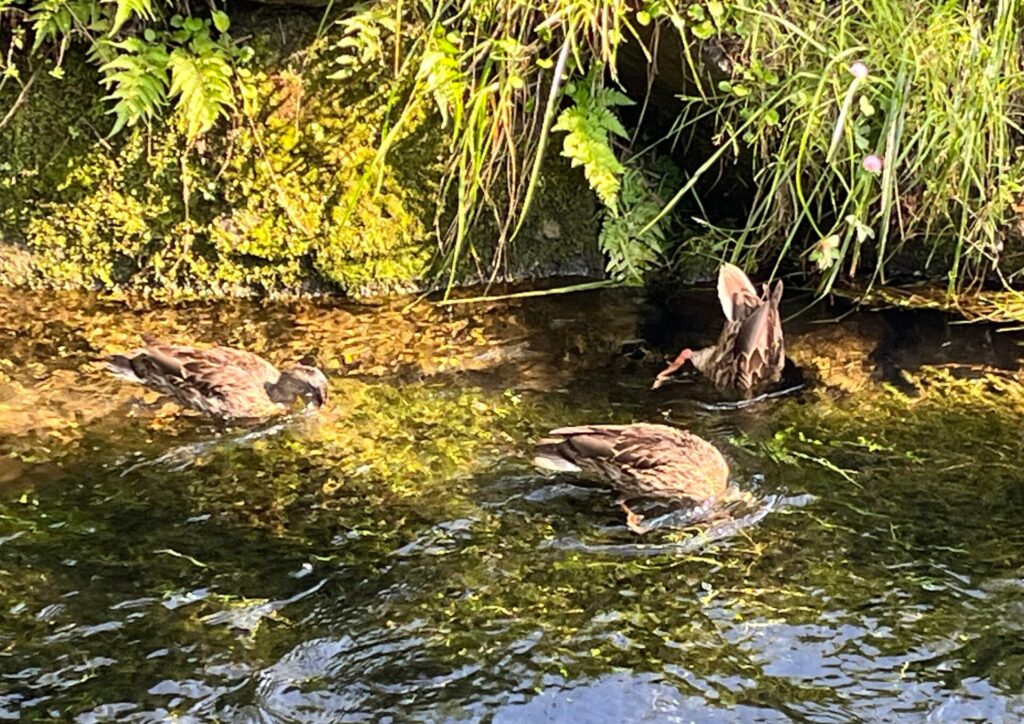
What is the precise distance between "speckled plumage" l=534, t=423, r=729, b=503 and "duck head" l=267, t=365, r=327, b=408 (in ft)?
3.46

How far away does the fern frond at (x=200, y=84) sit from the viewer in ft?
17.7

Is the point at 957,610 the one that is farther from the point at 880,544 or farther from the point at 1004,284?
the point at 1004,284

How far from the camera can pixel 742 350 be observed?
5.02 m

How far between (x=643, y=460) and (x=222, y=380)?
1805 mm

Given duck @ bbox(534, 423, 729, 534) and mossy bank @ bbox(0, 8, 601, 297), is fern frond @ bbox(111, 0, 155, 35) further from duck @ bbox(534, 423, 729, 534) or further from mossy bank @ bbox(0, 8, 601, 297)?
duck @ bbox(534, 423, 729, 534)

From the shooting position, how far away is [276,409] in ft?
15.1

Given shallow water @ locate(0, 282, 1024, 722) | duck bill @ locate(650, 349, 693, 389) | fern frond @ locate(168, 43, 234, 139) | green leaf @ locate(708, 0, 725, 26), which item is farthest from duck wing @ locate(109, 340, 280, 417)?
green leaf @ locate(708, 0, 725, 26)

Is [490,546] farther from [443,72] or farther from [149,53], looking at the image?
[149,53]

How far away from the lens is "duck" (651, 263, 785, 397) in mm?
5008

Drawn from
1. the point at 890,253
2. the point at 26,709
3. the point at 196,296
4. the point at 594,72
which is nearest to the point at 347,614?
the point at 26,709

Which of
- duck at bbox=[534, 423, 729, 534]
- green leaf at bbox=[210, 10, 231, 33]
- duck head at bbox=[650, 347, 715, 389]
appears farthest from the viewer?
green leaf at bbox=[210, 10, 231, 33]

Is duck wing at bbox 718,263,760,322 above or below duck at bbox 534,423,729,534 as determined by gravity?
above

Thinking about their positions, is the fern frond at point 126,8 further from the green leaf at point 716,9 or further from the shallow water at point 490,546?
the green leaf at point 716,9

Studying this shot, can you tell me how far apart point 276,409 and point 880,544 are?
247 centimetres
